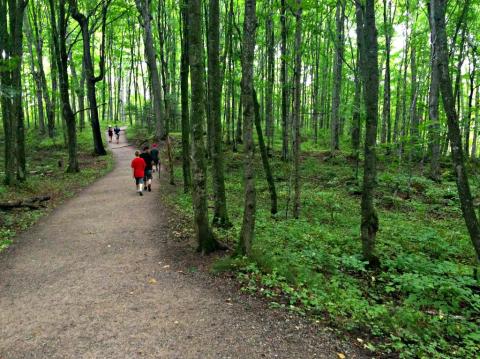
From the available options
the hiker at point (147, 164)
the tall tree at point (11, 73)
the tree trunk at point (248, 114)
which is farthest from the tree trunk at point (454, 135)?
the tall tree at point (11, 73)

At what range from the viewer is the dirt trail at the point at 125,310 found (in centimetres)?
407

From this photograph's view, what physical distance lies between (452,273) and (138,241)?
6980 mm

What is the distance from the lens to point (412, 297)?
18.8 ft

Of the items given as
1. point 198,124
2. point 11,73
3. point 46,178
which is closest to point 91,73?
point 46,178

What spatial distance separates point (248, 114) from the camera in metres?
6.05

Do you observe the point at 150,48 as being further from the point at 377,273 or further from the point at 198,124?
the point at 377,273

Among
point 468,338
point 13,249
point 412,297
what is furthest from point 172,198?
point 468,338

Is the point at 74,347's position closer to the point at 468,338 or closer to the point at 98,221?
the point at 468,338

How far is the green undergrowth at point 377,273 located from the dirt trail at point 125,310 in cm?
63

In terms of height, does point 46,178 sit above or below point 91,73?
below

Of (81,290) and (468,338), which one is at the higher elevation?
(81,290)

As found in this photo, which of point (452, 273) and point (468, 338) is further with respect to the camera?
point (452, 273)

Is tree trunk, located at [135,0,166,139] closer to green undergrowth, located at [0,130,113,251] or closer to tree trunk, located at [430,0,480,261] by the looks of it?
green undergrowth, located at [0,130,113,251]

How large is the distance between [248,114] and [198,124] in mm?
1183
